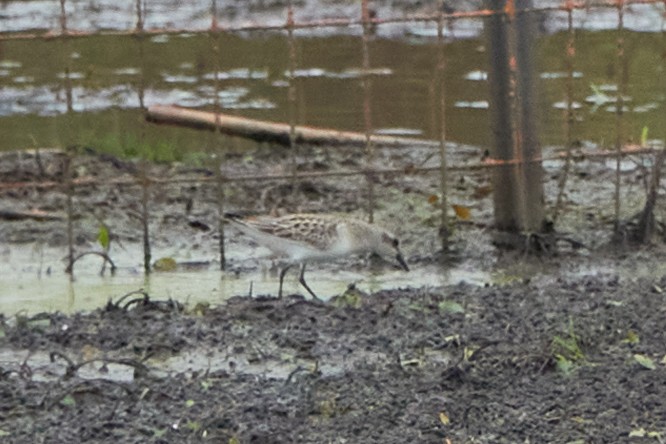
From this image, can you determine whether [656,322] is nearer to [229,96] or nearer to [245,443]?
[245,443]

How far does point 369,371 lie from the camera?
7.16 m

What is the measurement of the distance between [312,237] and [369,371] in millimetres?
1944

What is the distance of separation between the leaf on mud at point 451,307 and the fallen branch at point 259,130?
382cm

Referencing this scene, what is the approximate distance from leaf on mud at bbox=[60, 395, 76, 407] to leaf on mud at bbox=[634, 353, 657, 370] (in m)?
2.35

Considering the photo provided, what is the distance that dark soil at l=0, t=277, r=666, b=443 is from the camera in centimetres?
639

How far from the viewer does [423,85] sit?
15.4 metres

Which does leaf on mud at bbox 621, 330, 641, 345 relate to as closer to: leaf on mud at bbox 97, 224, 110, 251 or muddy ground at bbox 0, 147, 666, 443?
muddy ground at bbox 0, 147, 666, 443

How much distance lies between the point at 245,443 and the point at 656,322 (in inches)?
90.7

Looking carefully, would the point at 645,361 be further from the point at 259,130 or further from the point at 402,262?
the point at 259,130

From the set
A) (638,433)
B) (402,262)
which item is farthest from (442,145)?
(638,433)

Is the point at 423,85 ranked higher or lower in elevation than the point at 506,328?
higher

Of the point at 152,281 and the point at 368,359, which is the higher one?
the point at 152,281

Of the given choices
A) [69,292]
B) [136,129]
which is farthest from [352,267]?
[136,129]

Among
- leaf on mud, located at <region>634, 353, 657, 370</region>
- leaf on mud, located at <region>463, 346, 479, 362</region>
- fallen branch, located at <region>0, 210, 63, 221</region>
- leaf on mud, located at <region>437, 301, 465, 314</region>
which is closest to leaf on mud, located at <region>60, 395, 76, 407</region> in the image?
leaf on mud, located at <region>463, 346, 479, 362</region>
